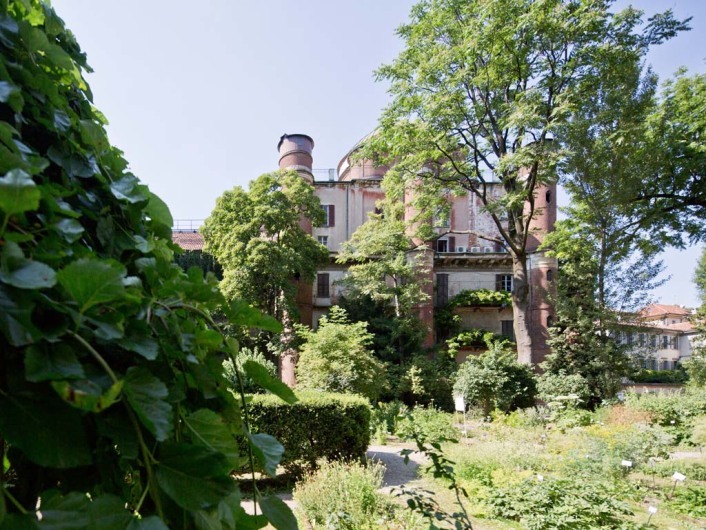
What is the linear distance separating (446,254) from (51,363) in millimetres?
26269

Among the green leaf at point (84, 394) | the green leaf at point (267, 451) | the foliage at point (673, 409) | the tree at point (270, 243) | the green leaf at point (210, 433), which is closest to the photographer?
the green leaf at point (84, 394)

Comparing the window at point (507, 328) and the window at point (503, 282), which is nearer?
the window at point (507, 328)

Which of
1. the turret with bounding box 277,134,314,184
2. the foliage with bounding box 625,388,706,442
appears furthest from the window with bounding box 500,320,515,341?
the turret with bounding box 277,134,314,184

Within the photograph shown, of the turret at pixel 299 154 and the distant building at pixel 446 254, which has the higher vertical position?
the turret at pixel 299 154

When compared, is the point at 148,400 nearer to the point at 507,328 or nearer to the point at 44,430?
the point at 44,430

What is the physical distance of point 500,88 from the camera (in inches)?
593

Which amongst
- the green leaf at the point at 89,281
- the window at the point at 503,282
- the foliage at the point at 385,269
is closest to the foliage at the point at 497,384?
the foliage at the point at 385,269

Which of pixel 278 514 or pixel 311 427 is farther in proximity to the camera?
pixel 311 427

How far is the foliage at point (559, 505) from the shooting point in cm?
494

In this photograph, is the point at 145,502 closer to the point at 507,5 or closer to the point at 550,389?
the point at 507,5

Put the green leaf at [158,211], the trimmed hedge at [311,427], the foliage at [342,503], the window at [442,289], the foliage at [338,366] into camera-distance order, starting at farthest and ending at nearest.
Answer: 1. the window at [442,289]
2. the foliage at [338,366]
3. the trimmed hedge at [311,427]
4. the foliage at [342,503]
5. the green leaf at [158,211]

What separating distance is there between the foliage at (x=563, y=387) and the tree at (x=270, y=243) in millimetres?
9776

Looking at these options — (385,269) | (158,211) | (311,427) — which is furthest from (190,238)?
(158,211)

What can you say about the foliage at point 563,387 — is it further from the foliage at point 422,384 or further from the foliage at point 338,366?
the foliage at point 338,366
